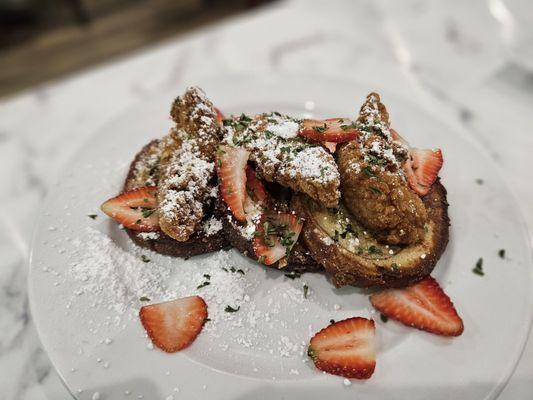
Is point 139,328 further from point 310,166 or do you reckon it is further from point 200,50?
point 200,50

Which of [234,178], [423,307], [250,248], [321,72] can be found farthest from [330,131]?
[321,72]

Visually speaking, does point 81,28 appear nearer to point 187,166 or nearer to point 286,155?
point 187,166

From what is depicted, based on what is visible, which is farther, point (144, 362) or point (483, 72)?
point (483, 72)

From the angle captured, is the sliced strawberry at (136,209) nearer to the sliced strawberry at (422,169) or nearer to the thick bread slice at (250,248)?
the thick bread slice at (250,248)

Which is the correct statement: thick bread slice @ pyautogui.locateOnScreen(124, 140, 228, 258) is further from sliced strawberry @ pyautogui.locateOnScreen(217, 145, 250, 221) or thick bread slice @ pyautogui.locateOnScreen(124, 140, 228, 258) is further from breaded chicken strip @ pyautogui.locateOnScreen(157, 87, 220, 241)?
sliced strawberry @ pyautogui.locateOnScreen(217, 145, 250, 221)

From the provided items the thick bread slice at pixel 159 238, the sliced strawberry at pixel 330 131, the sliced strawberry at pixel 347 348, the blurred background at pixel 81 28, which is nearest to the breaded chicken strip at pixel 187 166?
the thick bread slice at pixel 159 238

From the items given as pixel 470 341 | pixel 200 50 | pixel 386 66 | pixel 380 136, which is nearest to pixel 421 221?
pixel 380 136

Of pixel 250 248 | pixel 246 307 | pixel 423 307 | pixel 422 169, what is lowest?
pixel 246 307
